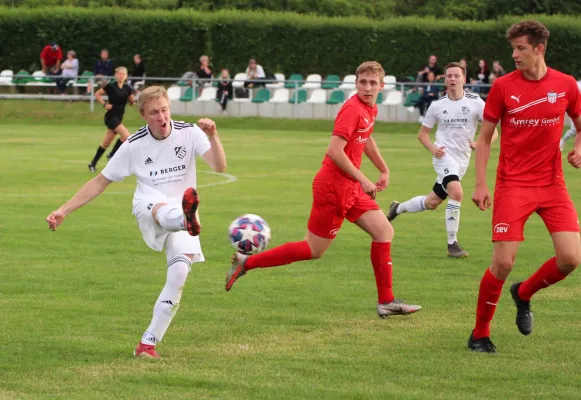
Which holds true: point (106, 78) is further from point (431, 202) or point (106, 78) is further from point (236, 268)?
point (236, 268)

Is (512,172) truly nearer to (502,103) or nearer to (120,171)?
(502,103)

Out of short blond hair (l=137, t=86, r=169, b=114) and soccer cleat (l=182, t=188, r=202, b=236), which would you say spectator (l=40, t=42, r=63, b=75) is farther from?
soccer cleat (l=182, t=188, r=202, b=236)

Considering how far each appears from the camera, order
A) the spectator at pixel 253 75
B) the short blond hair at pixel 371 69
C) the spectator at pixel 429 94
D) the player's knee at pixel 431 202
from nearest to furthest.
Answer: the short blond hair at pixel 371 69
the player's knee at pixel 431 202
the spectator at pixel 429 94
the spectator at pixel 253 75

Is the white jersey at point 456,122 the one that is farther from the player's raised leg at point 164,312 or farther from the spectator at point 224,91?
the spectator at point 224,91

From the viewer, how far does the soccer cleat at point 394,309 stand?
9.65 m

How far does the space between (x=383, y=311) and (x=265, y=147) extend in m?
21.3

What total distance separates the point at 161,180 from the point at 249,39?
134 feet

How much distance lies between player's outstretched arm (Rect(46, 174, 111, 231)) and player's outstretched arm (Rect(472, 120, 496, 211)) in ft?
8.57

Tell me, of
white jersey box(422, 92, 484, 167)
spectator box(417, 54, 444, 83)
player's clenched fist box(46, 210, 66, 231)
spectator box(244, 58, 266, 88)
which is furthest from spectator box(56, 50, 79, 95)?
player's clenched fist box(46, 210, 66, 231)

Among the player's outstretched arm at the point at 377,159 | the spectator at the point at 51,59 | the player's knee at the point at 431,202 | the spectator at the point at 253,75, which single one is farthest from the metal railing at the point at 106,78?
the player's outstretched arm at the point at 377,159

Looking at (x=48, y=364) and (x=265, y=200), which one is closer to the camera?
(x=48, y=364)

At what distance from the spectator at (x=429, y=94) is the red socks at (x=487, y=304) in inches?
1128

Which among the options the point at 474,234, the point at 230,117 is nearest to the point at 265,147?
the point at 230,117

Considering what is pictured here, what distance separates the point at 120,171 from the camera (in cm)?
824
